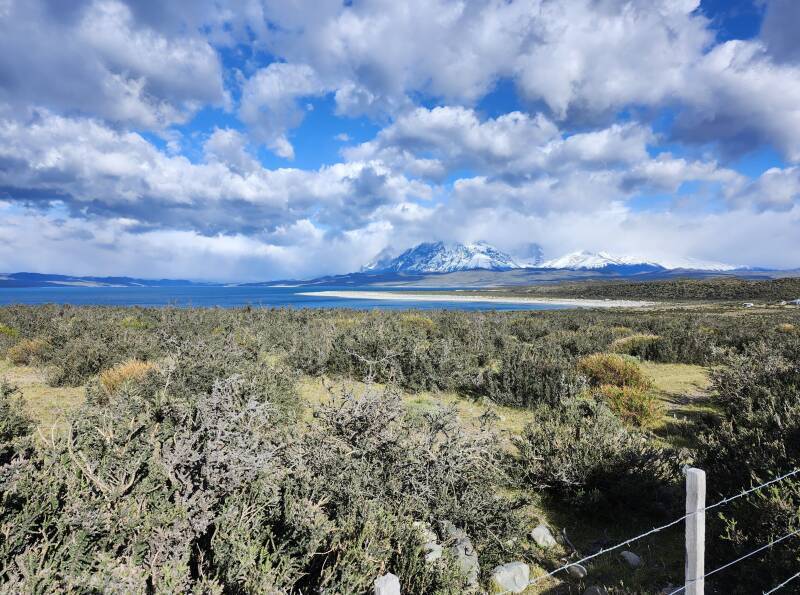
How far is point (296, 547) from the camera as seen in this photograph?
348 centimetres

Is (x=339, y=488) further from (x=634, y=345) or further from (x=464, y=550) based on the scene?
(x=634, y=345)

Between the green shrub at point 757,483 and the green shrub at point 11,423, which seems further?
the green shrub at point 11,423

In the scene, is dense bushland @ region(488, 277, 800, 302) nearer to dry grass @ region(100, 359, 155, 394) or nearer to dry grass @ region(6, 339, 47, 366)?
dry grass @ region(100, 359, 155, 394)

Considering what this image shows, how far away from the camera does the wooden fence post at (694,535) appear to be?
3014mm

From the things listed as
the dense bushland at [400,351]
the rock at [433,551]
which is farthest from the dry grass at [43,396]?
the rock at [433,551]

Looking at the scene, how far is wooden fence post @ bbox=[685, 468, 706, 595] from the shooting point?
3014 mm

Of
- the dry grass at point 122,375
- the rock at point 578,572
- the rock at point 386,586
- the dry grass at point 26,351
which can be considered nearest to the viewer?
the rock at point 386,586

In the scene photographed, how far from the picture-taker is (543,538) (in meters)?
5.15

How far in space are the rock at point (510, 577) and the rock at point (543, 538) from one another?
63cm

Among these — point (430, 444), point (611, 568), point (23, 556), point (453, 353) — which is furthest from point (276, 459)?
point (453, 353)

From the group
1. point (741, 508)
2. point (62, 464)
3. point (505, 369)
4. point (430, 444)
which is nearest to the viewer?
point (62, 464)

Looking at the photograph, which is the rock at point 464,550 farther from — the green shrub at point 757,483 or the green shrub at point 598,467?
the green shrub at point 757,483

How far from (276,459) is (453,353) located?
9.66m

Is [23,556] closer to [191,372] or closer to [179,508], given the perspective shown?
[179,508]
